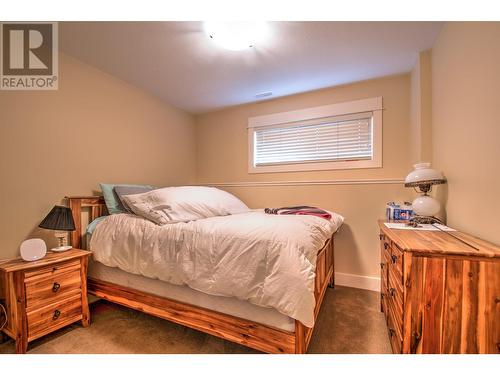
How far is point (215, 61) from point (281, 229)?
162 cm

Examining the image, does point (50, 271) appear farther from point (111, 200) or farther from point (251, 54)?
point (251, 54)

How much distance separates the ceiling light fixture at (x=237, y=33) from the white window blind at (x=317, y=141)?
1160 mm

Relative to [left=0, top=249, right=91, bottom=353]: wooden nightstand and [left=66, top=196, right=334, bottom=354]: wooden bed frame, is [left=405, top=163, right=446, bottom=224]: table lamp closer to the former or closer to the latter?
[left=66, top=196, right=334, bottom=354]: wooden bed frame

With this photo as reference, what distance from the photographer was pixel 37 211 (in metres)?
1.55

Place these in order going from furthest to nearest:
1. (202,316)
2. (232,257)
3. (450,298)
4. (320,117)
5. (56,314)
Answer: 1. (320,117)
2. (56,314)
3. (202,316)
4. (232,257)
5. (450,298)

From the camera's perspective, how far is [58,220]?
1444mm

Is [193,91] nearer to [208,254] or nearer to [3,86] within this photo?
[3,86]

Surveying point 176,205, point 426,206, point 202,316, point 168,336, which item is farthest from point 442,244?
point 168,336

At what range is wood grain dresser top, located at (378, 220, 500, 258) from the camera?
803 mm

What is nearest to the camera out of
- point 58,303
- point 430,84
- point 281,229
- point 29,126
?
point 281,229

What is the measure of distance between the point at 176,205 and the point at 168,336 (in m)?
0.90

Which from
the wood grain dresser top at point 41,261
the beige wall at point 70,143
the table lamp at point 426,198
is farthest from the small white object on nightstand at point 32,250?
the table lamp at point 426,198

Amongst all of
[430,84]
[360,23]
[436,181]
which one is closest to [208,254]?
[436,181]

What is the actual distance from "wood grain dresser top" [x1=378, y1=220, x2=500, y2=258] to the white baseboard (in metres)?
1.20
